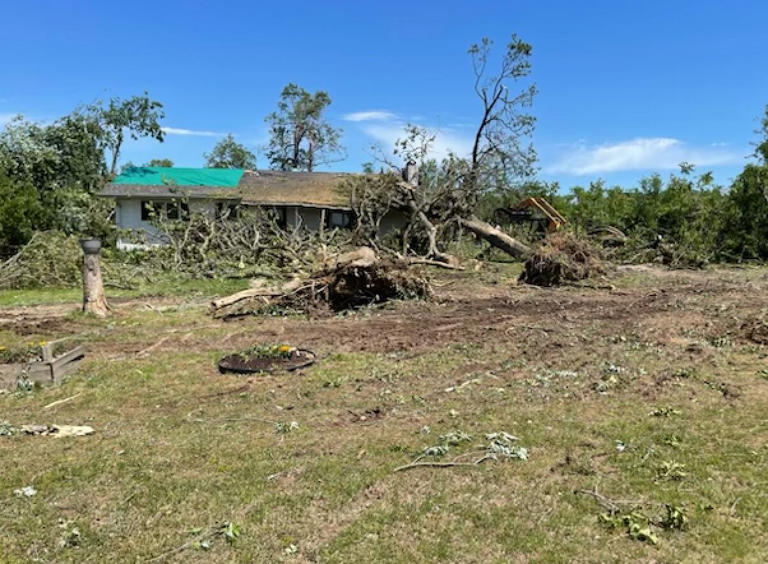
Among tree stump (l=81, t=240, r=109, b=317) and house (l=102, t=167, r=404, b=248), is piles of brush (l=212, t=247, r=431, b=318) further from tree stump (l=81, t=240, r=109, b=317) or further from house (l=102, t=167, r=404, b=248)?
house (l=102, t=167, r=404, b=248)

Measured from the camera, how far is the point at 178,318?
33.0 ft

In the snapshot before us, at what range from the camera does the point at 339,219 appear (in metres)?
25.1

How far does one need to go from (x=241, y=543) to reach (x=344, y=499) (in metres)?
0.69

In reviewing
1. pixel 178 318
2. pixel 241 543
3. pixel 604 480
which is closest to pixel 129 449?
pixel 241 543

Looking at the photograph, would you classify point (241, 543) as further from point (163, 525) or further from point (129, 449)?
point (129, 449)

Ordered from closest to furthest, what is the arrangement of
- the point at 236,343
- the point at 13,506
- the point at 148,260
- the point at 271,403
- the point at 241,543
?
1. the point at 241,543
2. the point at 13,506
3. the point at 271,403
4. the point at 236,343
5. the point at 148,260

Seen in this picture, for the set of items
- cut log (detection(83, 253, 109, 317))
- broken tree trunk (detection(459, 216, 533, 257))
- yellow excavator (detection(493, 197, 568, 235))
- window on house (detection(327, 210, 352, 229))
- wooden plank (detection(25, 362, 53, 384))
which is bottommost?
wooden plank (detection(25, 362, 53, 384))

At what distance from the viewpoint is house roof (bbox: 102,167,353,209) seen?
2350 centimetres

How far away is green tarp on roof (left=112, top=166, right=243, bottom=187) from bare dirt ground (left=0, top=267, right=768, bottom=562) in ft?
59.3

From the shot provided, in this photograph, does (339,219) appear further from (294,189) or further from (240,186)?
(240,186)

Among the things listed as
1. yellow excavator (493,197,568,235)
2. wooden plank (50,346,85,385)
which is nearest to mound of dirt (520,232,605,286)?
yellow excavator (493,197,568,235)

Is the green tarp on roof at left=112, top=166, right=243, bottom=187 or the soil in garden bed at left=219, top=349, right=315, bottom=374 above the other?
the green tarp on roof at left=112, top=166, right=243, bottom=187

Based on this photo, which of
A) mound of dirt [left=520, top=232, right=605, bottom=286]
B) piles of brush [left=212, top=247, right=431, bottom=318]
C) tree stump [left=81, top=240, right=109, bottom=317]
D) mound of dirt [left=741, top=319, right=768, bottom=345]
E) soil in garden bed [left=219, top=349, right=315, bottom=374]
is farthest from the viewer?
mound of dirt [left=520, top=232, right=605, bottom=286]

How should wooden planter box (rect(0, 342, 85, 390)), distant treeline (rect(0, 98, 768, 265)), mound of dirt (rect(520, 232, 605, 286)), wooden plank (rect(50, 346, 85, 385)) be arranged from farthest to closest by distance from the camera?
distant treeline (rect(0, 98, 768, 265)) → mound of dirt (rect(520, 232, 605, 286)) → wooden plank (rect(50, 346, 85, 385)) → wooden planter box (rect(0, 342, 85, 390))
